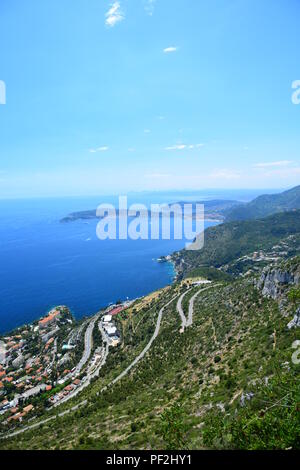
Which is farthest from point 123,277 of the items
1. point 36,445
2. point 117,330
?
point 36,445

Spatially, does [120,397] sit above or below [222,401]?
below

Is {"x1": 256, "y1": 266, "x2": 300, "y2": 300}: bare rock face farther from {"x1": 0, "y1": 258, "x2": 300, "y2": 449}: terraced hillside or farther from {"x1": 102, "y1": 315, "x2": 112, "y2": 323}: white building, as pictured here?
{"x1": 102, "y1": 315, "x2": 112, "y2": 323}: white building

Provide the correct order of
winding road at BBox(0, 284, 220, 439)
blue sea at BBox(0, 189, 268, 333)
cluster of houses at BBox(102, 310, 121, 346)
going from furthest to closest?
blue sea at BBox(0, 189, 268, 333)
cluster of houses at BBox(102, 310, 121, 346)
winding road at BBox(0, 284, 220, 439)

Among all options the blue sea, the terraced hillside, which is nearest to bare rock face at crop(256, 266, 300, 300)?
the terraced hillside

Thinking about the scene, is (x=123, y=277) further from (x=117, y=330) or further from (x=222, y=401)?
(x=222, y=401)

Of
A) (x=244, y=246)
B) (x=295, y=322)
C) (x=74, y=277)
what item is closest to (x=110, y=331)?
(x=295, y=322)

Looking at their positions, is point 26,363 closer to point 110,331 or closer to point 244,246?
point 110,331

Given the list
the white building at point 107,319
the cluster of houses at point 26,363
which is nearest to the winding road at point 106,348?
the white building at point 107,319

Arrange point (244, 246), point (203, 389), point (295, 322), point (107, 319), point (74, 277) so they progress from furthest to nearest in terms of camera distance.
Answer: point (244, 246) < point (74, 277) < point (107, 319) < point (295, 322) < point (203, 389)

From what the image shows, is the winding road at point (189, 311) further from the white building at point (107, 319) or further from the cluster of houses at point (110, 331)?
the white building at point (107, 319)
